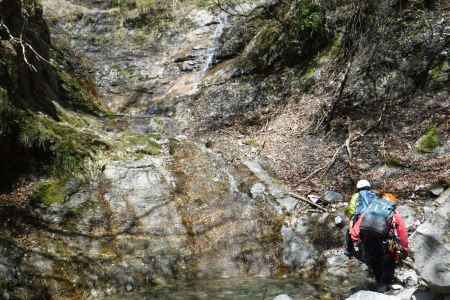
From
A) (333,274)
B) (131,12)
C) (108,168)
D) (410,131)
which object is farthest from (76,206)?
(131,12)

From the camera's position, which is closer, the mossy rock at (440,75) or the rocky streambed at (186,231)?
the rocky streambed at (186,231)

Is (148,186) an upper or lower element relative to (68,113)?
lower

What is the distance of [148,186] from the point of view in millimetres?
8906

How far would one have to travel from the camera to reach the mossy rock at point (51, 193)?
25.4 feet

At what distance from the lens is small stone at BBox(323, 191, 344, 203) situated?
8.52 metres

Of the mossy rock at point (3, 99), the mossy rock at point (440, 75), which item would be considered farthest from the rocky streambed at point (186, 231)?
the mossy rock at point (440, 75)

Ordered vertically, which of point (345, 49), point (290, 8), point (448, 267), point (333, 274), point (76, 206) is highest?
point (290, 8)

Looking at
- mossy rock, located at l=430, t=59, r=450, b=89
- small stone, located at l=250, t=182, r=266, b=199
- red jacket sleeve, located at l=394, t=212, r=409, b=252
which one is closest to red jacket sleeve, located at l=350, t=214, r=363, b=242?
red jacket sleeve, located at l=394, t=212, r=409, b=252

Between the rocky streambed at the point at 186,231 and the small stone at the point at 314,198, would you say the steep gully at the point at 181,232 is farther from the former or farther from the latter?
the small stone at the point at 314,198

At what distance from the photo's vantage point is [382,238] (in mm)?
6000

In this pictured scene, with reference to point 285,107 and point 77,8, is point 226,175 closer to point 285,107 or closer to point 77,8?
point 285,107

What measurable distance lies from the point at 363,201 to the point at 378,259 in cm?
80

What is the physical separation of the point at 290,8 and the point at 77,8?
10.3 m

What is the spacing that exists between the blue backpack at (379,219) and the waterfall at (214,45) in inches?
376
